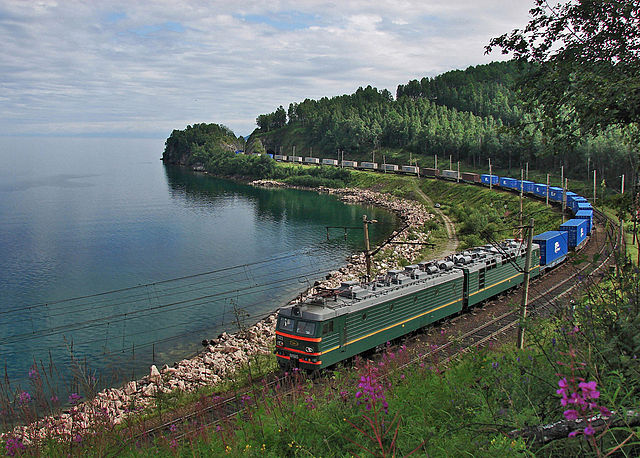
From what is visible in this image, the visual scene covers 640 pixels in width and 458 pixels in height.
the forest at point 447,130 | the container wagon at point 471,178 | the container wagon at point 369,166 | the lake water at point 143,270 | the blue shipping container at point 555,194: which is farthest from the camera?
the container wagon at point 369,166

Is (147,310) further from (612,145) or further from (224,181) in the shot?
(224,181)

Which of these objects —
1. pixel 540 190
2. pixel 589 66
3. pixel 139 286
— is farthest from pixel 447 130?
pixel 589 66

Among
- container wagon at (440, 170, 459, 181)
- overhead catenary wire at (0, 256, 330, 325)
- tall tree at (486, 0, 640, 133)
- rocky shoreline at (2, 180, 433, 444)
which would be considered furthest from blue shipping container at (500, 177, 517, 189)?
tall tree at (486, 0, 640, 133)

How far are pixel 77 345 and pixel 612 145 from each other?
264 feet

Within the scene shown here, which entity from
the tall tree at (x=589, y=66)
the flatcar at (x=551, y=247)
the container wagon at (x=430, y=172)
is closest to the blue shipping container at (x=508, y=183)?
the container wagon at (x=430, y=172)

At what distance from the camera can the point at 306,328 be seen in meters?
19.5

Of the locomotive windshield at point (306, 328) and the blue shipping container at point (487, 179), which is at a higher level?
the blue shipping container at point (487, 179)

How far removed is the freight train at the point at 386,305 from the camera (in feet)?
64.2

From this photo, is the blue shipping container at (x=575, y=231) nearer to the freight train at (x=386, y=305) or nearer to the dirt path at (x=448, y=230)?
the freight train at (x=386, y=305)

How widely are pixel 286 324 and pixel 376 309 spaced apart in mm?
4020

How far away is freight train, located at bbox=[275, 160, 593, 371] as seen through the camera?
64.2 feet

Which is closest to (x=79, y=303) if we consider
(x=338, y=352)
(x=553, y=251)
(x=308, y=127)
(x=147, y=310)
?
(x=147, y=310)

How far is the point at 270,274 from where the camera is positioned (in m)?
46.2

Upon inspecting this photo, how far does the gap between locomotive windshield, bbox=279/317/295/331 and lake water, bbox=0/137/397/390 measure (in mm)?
6538
